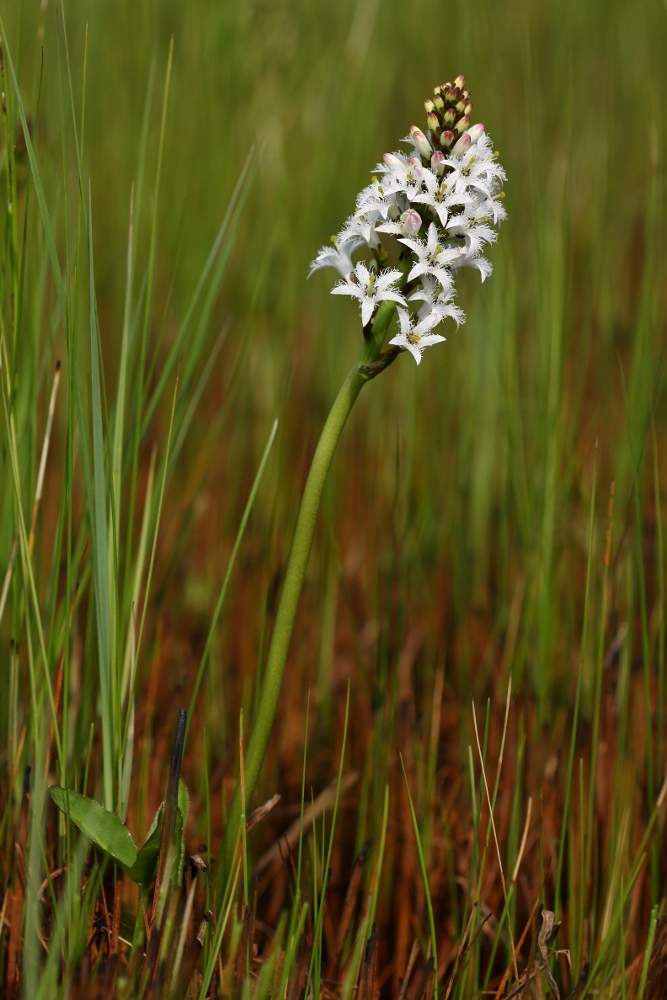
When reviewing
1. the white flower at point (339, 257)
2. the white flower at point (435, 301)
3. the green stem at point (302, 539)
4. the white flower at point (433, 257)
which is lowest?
the green stem at point (302, 539)

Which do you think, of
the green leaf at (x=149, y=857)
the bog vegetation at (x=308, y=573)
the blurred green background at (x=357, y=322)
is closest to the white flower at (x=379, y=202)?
the bog vegetation at (x=308, y=573)

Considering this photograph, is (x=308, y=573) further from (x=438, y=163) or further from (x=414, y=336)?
(x=438, y=163)

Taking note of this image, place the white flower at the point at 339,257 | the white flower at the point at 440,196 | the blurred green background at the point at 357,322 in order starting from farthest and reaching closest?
the blurred green background at the point at 357,322, the white flower at the point at 339,257, the white flower at the point at 440,196

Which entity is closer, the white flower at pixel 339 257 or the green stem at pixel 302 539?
the green stem at pixel 302 539

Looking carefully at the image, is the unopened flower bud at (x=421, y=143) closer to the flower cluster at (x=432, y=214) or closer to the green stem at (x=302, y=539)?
the flower cluster at (x=432, y=214)

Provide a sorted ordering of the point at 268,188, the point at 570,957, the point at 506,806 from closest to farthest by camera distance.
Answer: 1. the point at 570,957
2. the point at 506,806
3. the point at 268,188


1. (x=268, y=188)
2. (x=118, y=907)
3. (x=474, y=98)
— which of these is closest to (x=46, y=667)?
(x=118, y=907)

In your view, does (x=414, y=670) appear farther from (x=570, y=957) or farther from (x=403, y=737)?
(x=570, y=957)
